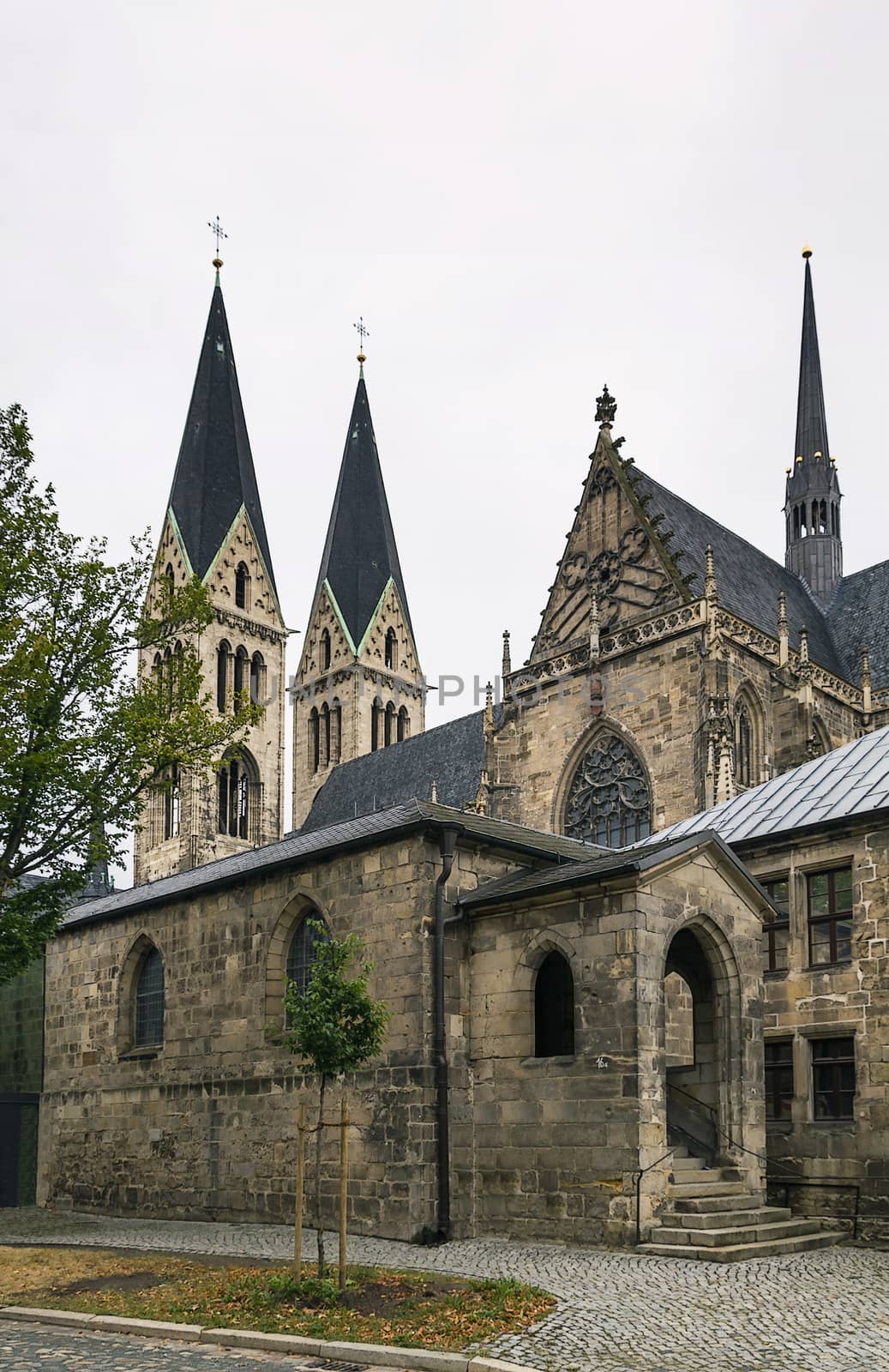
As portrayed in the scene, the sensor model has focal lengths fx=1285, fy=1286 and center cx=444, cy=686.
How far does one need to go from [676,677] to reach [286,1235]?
19.3m

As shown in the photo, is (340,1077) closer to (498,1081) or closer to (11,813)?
(498,1081)

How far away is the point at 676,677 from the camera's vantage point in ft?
105

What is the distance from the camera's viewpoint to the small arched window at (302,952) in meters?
18.4

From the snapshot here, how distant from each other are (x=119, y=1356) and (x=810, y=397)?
49473mm

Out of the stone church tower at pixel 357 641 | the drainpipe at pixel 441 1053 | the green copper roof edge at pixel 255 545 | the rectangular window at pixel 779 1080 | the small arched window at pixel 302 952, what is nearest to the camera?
the drainpipe at pixel 441 1053

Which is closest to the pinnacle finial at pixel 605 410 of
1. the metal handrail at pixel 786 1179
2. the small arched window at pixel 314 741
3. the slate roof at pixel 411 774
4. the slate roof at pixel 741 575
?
the slate roof at pixel 741 575

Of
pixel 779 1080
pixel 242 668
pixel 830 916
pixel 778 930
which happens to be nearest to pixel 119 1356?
pixel 779 1080

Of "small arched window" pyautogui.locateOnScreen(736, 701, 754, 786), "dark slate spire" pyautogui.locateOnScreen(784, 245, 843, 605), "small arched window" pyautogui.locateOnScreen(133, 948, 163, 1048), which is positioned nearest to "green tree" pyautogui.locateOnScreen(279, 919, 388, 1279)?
"small arched window" pyautogui.locateOnScreen(133, 948, 163, 1048)

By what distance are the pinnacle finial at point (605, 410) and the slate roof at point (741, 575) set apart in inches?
78.8

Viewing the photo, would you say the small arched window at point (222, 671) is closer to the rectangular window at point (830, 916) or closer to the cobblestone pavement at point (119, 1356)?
the rectangular window at point (830, 916)

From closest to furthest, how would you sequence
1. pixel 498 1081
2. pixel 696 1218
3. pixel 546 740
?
1. pixel 696 1218
2. pixel 498 1081
3. pixel 546 740

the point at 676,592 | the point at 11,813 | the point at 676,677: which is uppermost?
the point at 676,592

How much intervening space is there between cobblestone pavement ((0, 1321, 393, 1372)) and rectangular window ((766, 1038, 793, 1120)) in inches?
376

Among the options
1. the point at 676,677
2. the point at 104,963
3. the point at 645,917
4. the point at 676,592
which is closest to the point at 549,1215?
the point at 645,917
